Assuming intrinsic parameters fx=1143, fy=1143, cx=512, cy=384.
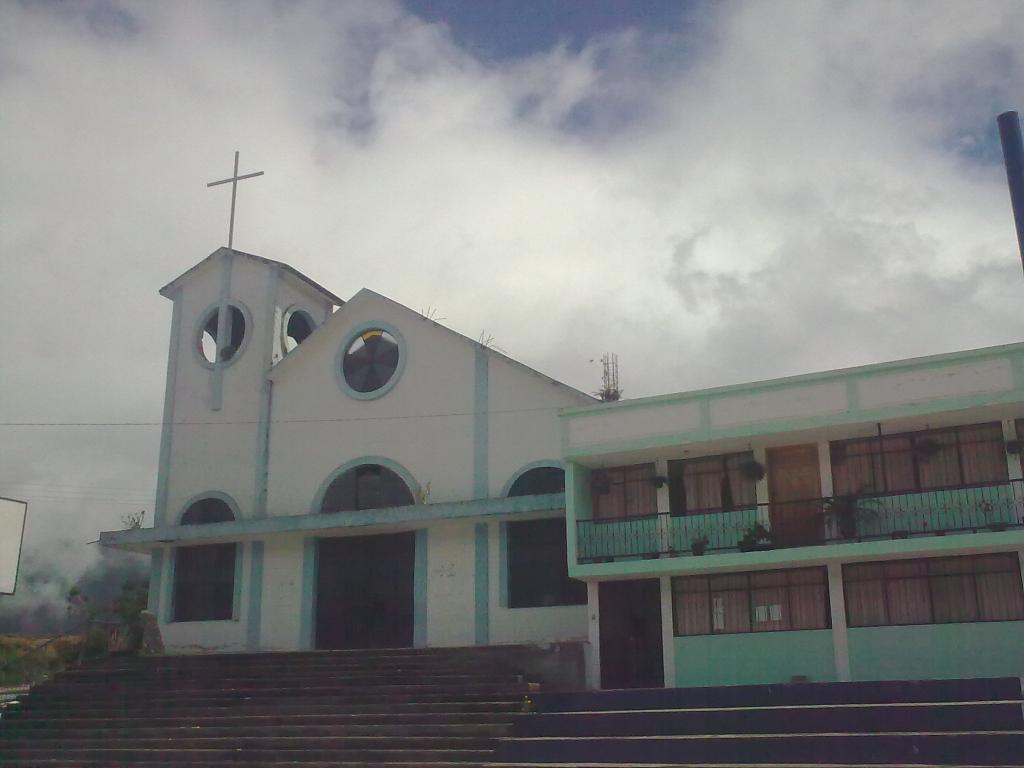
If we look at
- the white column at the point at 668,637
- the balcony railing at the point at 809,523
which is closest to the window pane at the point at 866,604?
the balcony railing at the point at 809,523

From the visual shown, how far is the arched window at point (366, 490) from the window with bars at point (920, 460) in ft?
28.8

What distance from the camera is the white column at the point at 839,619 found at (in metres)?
17.3

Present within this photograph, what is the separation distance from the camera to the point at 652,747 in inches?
596

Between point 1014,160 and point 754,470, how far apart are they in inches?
275

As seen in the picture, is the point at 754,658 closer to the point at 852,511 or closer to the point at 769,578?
the point at 769,578

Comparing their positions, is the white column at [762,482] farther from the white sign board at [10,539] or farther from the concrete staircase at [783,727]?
the white sign board at [10,539]

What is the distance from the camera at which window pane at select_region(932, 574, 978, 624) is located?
1675cm

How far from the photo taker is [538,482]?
21703mm

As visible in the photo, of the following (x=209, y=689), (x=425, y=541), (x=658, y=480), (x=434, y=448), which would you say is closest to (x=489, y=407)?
(x=434, y=448)

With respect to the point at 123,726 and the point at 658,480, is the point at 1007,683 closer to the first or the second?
the point at 658,480

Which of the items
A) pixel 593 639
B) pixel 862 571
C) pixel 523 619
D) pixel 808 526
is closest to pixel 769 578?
pixel 808 526

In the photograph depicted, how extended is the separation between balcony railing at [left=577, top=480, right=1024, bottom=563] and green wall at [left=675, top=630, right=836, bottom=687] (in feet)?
4.61

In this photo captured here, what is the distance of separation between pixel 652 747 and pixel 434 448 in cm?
905

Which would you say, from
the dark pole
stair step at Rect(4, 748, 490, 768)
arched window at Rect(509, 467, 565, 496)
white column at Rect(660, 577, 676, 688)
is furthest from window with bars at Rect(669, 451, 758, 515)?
the dark pole
